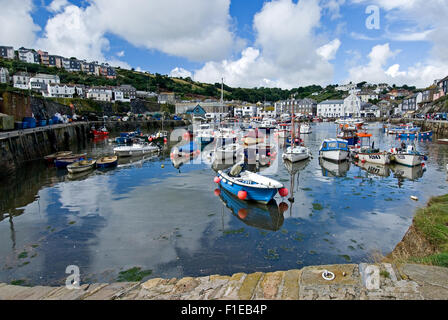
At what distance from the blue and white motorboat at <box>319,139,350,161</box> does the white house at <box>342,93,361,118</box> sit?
303 feet

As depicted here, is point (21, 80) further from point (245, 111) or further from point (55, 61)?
point (245, 111)

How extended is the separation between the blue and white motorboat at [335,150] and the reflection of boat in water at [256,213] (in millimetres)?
14131

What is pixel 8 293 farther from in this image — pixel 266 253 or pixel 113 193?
pixel 113 193

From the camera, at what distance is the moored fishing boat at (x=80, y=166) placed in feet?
74.0

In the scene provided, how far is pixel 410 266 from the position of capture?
6211 mm

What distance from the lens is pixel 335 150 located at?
2648 cm

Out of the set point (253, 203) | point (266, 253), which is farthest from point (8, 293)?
point (253, 203)

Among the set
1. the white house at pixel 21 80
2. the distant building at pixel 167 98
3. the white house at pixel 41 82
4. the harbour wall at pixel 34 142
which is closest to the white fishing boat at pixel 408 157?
the harbour wall at pixel 34 142

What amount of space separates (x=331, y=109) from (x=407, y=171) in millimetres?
109538

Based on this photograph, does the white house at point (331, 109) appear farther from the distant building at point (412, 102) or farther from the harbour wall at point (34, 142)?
the harbour wall at point (34, 142)

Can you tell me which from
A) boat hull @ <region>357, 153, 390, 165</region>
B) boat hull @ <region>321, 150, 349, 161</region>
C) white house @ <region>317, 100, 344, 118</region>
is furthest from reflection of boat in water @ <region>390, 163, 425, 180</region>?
white house @ <region>317, 100, 344, 118</region>

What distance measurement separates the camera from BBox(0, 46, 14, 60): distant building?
12644 centimetres

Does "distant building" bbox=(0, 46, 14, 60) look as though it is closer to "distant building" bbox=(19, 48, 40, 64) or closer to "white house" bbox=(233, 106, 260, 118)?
"distant building" bbox=(19, 48, 40, 64)
